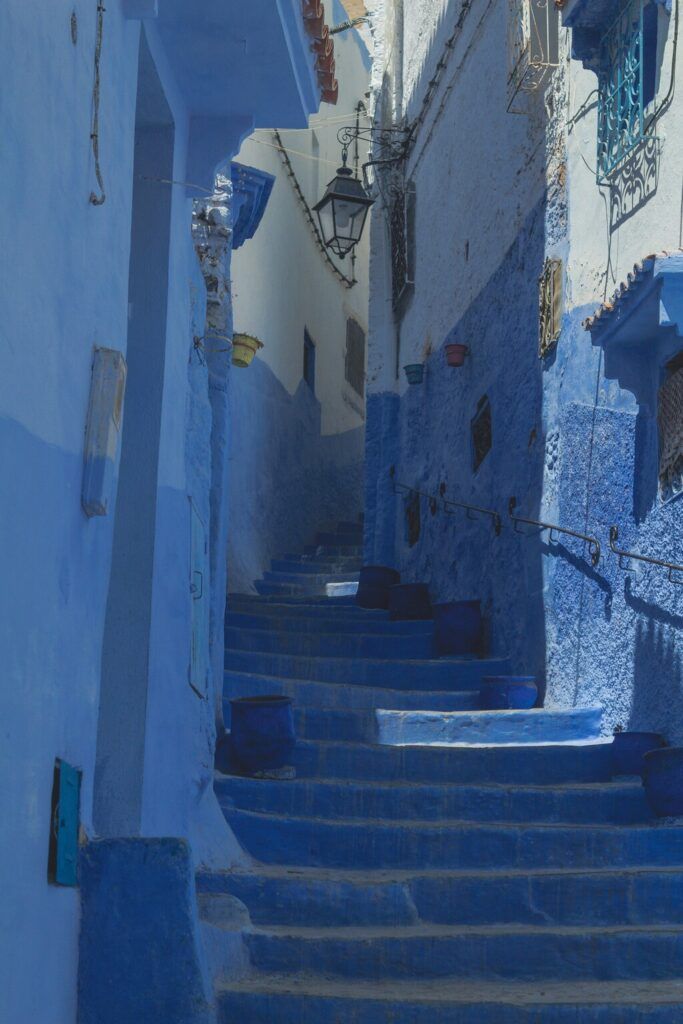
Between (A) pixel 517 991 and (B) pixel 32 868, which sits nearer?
(B) pixel 32 868

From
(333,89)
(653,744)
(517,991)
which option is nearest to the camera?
(517,991)

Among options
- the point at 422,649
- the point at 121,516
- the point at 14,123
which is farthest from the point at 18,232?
the point at 422,649

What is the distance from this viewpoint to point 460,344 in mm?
12055

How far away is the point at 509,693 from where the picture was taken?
888 centimetres

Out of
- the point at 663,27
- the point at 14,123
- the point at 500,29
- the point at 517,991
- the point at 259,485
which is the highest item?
the point at 500,29

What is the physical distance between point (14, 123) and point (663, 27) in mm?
5377

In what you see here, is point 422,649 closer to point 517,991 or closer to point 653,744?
point 653,744

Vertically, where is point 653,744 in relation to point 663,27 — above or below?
below

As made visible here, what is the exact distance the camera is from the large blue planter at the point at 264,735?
739 centimetres

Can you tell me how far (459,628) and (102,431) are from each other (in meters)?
6.69

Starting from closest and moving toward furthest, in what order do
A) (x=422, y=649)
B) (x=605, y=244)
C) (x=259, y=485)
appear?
(x=605, y=244)
(x=422, y=649)
(x=259, y=485)

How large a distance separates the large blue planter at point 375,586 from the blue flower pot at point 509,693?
3.77 meters

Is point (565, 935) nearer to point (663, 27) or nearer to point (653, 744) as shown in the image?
point (653, 744)

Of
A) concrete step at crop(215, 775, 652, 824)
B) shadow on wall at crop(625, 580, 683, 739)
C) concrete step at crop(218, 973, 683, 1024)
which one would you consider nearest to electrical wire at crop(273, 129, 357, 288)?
shadow on wall at crop(625, 580, 683, 739)
